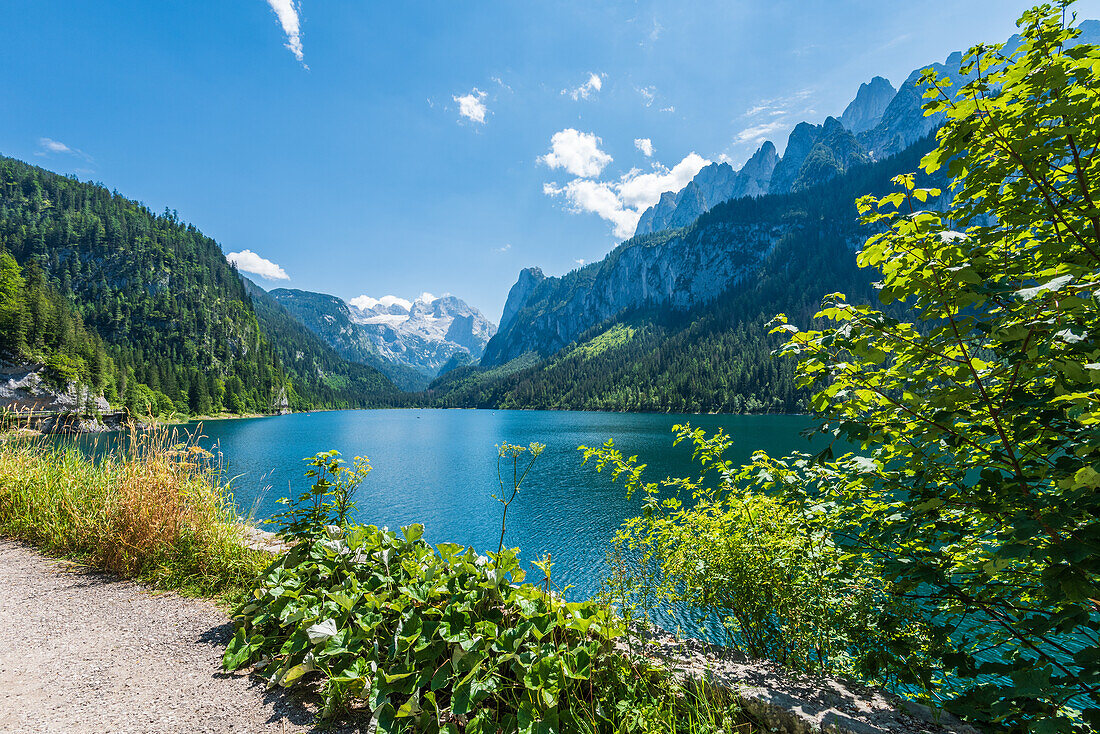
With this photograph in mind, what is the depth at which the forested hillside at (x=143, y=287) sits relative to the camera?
4724 inches

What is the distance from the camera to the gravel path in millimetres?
3027

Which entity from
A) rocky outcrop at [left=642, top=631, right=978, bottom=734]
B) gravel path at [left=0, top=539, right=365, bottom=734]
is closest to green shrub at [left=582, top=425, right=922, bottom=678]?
rocky outcrop at [left=642, top=631, right=978, bottom=734]

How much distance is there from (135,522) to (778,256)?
229 m

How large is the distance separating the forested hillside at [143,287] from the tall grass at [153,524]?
4610 inches

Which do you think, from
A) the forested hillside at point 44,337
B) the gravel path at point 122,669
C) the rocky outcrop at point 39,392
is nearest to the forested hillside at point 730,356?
the gravel path at point 122,669

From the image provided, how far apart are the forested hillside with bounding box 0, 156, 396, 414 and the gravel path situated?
120317mm

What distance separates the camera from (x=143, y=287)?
137m

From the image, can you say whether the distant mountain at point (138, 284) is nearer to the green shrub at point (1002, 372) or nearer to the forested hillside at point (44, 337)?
the forested hillside at point (44, 337)

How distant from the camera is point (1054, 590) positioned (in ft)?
6.25

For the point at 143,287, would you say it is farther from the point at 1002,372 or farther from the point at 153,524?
the point at 1002,372

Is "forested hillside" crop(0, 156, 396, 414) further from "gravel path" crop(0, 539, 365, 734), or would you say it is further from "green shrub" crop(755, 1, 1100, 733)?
"green shrub" crop(755, 1, 1100, 733)

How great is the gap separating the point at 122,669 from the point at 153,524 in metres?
2.62

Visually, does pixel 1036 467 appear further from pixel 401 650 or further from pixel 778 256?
pixel 778 256

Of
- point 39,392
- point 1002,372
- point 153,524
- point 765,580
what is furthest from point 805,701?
point 39,392
